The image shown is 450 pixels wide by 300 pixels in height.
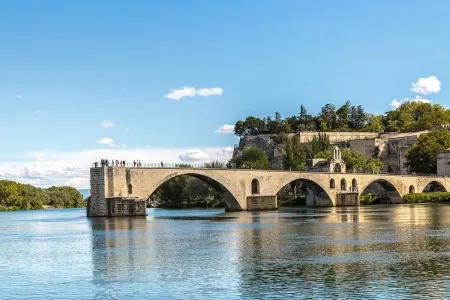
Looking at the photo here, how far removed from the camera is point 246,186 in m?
80.6

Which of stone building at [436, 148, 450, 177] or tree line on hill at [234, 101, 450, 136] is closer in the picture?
stone building at [436, 148, 450, 177]

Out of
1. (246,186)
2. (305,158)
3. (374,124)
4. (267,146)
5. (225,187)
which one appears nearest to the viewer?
(225,187)

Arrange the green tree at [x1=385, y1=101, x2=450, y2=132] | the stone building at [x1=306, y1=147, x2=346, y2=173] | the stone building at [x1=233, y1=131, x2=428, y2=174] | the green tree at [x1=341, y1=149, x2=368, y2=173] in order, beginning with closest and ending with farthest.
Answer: the stone building at [x1=306, y1=147, x2=346, y2=173], the green tree at [x1=341, y1=149, x2=368, y2=173], the stone building at [x1=233, y1=131, x2=428, y2=174], the green tree at [x1=385, y1=101, x2=450, y2=132]

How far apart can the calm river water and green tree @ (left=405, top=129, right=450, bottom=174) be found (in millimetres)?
73984

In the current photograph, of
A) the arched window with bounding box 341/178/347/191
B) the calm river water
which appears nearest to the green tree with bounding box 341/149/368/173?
the arched window with bounding box 341/178/347/191

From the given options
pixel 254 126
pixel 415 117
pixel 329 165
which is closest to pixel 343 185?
pixel 329 165

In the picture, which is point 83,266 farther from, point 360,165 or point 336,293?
point 360,165

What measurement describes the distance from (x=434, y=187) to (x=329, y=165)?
20.7m

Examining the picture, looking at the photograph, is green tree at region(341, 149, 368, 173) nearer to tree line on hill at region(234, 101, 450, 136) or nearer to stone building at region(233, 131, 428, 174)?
stone building at region(233, 131, 428, 174)

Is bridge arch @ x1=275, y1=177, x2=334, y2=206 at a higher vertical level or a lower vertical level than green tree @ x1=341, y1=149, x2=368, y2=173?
lower

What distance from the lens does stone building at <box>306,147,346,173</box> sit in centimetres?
10381

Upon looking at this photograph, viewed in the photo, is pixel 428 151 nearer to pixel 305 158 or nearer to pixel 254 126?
pixel 305 158

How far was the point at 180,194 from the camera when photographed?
11550 cm

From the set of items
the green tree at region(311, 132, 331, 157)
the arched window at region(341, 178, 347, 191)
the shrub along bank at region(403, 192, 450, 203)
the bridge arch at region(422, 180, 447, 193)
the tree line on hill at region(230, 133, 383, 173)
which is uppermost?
Result: the green tree at region(311, 132, 331, 157)
